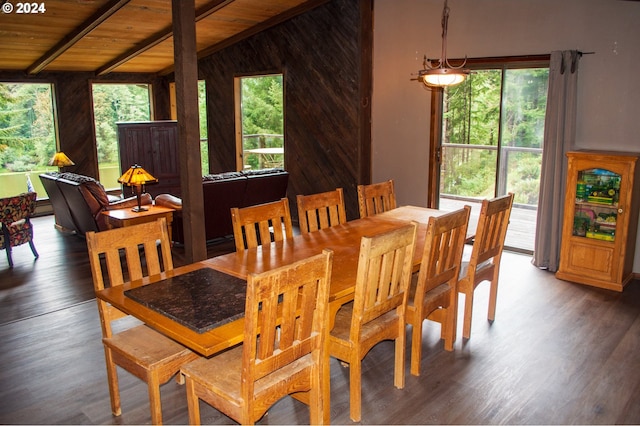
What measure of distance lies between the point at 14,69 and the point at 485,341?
7927mm

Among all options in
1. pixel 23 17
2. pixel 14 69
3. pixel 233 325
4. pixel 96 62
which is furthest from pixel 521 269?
pixel 14 69

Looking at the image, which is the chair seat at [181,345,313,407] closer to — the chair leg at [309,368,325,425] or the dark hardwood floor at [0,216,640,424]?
the chair leg at [309,368,325,425]

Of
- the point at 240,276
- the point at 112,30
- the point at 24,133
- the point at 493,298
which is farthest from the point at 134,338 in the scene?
the point at 24,133

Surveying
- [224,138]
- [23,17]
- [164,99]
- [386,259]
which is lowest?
[386,259]

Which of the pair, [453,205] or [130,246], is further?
[453,205]

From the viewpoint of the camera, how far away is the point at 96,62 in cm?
863

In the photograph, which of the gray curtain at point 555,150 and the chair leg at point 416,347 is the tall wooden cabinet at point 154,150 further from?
the chair leg at point 416,347

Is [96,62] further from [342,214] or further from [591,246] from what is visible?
[591,246]

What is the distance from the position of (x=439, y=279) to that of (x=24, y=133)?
25.2 feet

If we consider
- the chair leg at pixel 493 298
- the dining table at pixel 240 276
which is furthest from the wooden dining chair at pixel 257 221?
the chair leg at pixel 493 298

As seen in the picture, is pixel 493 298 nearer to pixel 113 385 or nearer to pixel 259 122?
pixel 113 385

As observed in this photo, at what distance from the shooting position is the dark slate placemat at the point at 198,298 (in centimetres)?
237

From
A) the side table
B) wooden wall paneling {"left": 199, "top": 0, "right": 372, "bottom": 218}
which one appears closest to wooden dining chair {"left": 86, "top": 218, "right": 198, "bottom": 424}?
the side table

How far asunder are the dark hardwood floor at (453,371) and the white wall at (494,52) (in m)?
1.57
